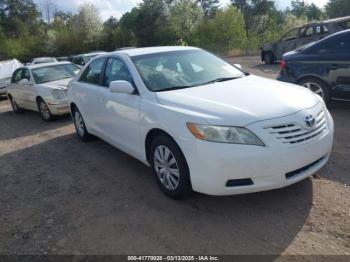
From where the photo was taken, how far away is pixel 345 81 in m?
6.65

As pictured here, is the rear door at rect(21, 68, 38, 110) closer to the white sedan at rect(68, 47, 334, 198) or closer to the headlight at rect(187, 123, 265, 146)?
the white sedan at rect(68, 47, 334, 198)

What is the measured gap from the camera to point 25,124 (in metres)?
9.55

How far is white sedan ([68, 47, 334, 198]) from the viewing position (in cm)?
338

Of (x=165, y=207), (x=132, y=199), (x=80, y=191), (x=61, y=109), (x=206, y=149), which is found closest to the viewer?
(x=206, y=149)

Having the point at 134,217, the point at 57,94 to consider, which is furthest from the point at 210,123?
the point at 57,94

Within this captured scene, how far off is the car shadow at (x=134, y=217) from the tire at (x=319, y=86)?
131 inches

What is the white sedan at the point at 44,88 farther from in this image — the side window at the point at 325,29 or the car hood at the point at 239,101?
the side window at the point at 325,29

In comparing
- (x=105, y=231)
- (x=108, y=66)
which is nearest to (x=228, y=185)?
(x=105, y=231)

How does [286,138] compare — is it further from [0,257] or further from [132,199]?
[0,257]

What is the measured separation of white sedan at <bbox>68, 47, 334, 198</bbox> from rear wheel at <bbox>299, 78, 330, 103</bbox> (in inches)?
108

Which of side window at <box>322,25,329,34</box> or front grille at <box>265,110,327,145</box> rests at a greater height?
side window at <box>322,25,329,34</box>

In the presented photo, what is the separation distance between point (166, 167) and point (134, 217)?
635mm

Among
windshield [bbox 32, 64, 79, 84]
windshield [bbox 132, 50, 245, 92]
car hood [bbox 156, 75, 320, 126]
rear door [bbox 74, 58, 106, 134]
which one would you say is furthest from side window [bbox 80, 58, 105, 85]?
windshield [bbox 32, 64, 79, 84]

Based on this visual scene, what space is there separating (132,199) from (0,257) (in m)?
1.47
